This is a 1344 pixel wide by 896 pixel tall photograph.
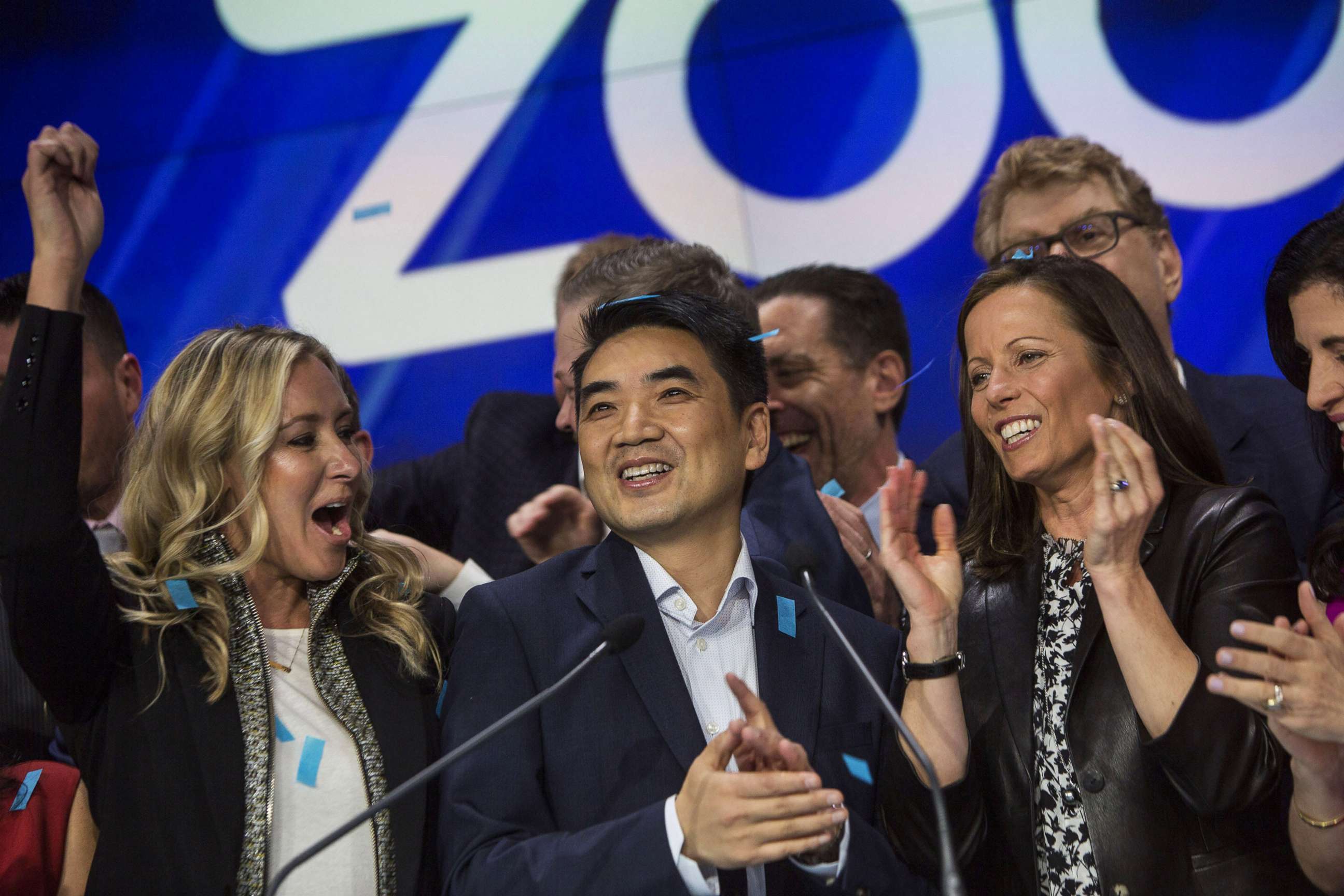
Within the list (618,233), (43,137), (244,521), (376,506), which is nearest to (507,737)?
(244,521)

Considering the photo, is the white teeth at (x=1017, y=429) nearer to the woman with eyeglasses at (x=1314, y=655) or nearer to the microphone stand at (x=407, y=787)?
the woman with eyeglasses at (x=1314, y=655)

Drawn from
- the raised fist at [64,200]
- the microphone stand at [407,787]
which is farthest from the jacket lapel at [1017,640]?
the raised fist at [64,200]

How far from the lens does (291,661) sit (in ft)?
8.00

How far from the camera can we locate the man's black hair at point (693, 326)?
2533mm

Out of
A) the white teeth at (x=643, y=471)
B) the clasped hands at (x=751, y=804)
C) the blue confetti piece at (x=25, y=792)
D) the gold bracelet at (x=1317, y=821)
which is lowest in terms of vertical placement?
the gold bracelet at (x=1317, y=821)

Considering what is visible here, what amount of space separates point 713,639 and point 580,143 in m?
2.78

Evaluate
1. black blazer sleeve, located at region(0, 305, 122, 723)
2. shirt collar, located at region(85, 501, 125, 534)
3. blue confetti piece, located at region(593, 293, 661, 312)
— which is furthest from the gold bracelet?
shirt collar, located at region(85, 501, 125, 534)

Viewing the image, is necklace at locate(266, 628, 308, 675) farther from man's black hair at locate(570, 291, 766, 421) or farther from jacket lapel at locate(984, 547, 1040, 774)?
jacket lapel at locate(984, 547, 1040, 774)

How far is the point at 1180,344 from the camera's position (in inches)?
173

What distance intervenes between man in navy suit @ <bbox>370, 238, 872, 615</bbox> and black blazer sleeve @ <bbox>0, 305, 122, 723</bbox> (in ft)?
3.00

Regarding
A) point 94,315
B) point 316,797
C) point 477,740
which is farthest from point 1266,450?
point 94,315

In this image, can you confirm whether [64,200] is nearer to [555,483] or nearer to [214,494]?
[214,494]

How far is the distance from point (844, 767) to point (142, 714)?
46.8 inches

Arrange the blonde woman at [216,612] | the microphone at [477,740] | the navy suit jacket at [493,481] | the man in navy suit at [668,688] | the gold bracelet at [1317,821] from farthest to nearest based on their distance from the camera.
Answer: the navy suit jacket at [493,481]
the blonde woman at [216,612]
the gold bracelet at [1317,821]
the man in navy suit at [668,688]
the microphone at [477,740]
